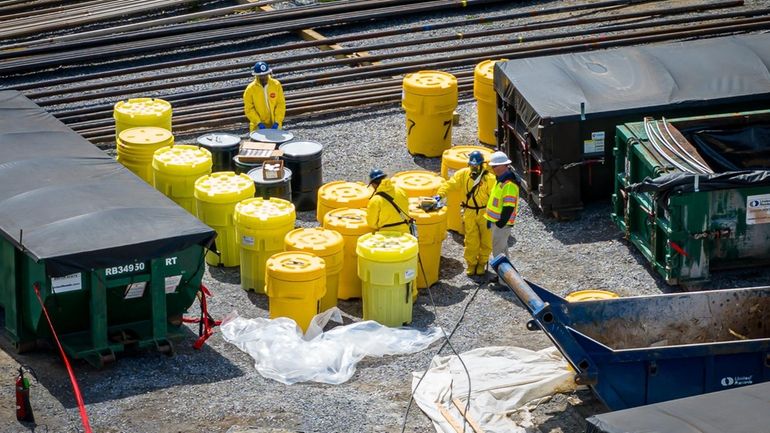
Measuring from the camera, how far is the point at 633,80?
61.1 ft

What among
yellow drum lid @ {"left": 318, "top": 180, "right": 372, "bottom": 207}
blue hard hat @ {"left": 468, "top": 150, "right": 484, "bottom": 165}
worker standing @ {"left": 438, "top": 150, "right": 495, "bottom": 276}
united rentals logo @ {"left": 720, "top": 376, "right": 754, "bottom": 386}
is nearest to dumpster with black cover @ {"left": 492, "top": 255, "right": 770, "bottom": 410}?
united rentals logo @ {"left": 720, "top": 376, "right": 754, "bottom": 386}

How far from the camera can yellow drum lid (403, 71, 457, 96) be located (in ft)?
65.7

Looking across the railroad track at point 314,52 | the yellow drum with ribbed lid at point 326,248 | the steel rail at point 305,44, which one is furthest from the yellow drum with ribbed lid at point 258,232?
the steel rail at point 305,44

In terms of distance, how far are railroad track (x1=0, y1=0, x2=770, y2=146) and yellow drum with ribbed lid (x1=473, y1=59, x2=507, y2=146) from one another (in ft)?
7.69

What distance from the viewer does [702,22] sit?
25391 mm

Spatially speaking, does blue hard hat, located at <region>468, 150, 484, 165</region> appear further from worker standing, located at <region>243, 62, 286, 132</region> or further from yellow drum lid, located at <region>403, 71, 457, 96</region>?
Result: worker standing, located at <region>243, 62, 286, 132</region>

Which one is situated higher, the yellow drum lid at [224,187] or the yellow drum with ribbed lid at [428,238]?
the yellow drum lid at [224,187]

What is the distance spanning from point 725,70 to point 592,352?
7482 millimetres

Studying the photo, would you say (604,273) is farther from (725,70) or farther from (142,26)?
(142,26)

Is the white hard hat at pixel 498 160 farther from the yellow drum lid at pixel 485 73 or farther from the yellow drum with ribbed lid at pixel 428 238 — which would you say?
the yellow drum lid at pixel 485 73

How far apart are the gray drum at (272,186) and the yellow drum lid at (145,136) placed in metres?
1.49

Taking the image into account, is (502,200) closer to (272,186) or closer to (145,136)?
(272,186)

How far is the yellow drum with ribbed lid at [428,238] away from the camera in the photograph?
16.3 meters

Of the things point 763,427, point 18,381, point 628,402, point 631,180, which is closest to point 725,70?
point 631,180
